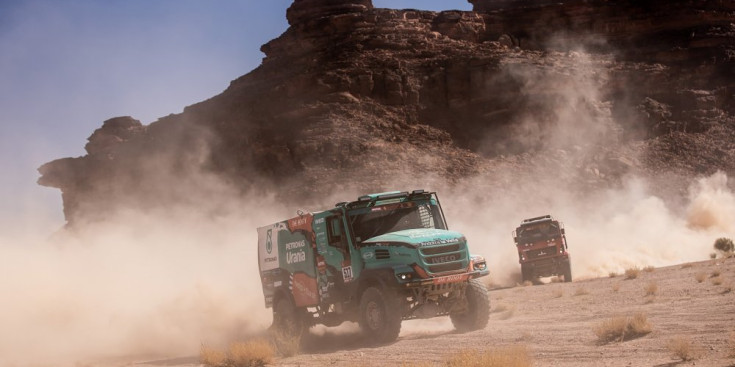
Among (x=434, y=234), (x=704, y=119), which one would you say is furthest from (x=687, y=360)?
(x=704, y=119)

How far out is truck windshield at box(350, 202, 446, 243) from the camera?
15.5 meters

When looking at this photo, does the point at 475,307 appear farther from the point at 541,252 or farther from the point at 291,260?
the point at 541,252

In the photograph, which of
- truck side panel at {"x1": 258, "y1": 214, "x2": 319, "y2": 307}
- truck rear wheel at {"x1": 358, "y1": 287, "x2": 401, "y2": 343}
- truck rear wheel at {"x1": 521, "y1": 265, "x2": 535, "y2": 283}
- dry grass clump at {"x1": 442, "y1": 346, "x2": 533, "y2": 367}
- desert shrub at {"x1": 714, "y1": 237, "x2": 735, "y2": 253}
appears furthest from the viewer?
desert shrub at {"x1": 714, "y1": 237, "x2": 735, "y2": 253}

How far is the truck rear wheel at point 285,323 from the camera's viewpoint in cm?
1541

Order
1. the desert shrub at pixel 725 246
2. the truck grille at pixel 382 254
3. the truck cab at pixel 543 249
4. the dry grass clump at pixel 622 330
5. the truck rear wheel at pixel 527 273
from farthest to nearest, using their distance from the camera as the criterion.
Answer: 1. the desert shrub at pixel 725 246
2. the truck rear wheel at pixel 527 273
3. the truck cab at pixel 543 249
4. the truck grille at pixel 382 254
5. the dry grass clump at pixel 622 330

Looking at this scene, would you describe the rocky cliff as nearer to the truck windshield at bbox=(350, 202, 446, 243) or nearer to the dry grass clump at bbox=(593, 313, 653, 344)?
the truck windshield at bbox=(350, 202, 446, 243)

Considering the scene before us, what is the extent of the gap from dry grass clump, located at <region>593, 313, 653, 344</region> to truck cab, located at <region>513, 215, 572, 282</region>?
55.5ft

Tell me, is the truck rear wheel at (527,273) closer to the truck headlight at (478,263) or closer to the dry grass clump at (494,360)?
the truck headlight at (478,263)

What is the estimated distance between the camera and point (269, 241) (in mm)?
18469

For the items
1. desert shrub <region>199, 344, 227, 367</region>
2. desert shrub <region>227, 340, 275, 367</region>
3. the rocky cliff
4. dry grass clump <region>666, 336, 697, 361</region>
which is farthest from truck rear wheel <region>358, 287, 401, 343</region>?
the rocky cliff

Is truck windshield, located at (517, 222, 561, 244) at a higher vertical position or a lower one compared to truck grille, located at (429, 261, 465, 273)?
higher

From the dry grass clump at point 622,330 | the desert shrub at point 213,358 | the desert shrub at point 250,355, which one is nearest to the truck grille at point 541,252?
the dry grass clump at point 622,330

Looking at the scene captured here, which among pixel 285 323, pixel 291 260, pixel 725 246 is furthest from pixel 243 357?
pixel 725 246

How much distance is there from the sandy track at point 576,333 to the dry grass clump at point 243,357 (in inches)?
13.5
